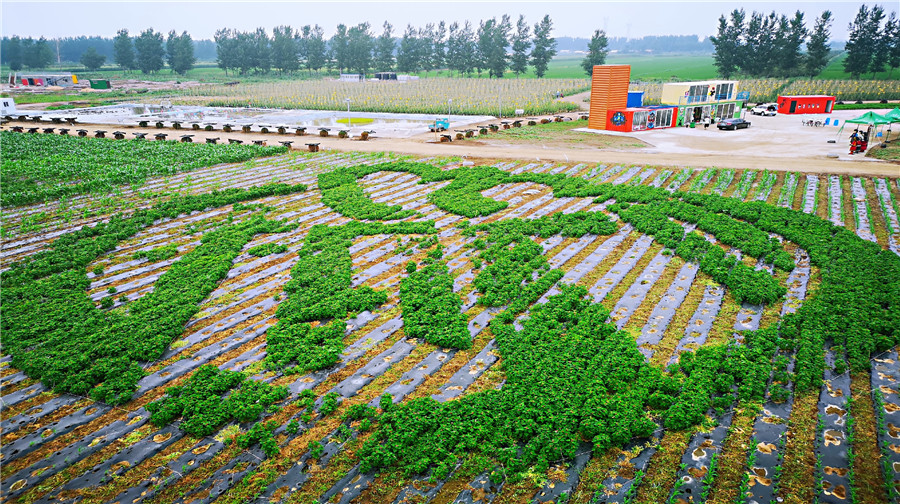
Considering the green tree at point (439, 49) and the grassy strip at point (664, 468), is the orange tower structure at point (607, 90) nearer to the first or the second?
the grassy strip at point (664, 468)

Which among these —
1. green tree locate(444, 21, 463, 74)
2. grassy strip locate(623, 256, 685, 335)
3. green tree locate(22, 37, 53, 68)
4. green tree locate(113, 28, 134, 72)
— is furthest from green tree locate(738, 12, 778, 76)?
green tree locate(22, 37, 53, 68)

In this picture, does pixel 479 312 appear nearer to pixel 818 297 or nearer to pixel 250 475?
pixel 250 475

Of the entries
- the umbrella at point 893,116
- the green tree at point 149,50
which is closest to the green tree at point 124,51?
the green tree at point 149,50

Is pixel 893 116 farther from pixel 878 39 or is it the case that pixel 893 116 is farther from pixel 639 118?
pixel 878 39

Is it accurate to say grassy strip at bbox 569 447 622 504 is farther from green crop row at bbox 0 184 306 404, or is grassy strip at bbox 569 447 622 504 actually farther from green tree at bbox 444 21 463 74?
green tree at bbox 444 21 463 74

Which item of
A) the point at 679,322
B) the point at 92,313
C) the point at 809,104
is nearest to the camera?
the point at 679,322

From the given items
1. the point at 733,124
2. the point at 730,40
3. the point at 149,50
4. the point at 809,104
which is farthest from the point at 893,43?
the point at 149,50
